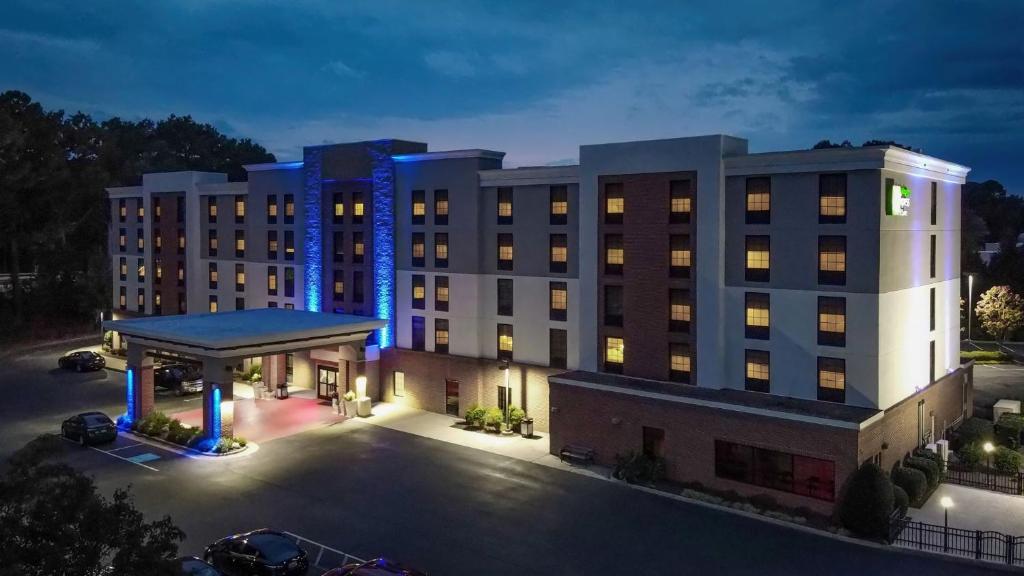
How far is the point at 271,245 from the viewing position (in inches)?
2356

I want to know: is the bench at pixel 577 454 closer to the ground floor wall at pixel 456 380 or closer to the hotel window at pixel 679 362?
the ground floor wall at pixel 456 380

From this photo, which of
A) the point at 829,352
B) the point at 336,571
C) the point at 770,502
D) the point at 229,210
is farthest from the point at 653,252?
the point at 229,210

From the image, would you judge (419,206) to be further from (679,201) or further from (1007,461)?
(1007,461)

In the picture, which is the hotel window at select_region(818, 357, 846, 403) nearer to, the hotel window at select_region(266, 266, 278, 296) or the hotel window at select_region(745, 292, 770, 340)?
the hotel window at select_region(745, 292, 770, 340)

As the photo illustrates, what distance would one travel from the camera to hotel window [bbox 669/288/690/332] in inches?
1551

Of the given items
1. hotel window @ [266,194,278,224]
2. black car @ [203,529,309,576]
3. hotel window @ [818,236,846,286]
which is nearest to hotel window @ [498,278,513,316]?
hotel window @ [818,236,846,286]

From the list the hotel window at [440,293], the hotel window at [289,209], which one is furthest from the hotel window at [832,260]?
the hotel window at [289,209]

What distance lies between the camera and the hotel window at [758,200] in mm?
37250

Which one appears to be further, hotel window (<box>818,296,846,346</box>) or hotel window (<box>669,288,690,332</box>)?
hotel window (<box>669,288,690,332</box>)

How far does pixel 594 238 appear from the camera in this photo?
42250mm

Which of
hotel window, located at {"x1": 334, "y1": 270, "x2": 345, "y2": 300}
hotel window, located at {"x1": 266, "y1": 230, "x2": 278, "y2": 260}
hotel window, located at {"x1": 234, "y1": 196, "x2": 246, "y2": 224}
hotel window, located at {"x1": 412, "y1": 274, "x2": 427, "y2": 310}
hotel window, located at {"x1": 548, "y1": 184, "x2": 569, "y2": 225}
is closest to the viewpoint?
hotel window, located at {"x1": 548, "y1": 184, "x2": 569, "y2": 225}

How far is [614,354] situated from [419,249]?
16.1 m

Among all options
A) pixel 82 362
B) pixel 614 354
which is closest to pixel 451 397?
pixel 614 354

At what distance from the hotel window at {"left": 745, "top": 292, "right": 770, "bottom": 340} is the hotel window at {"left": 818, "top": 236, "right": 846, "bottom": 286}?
2913mm
